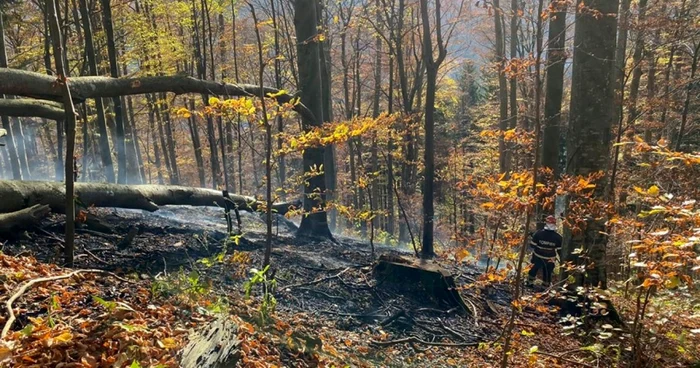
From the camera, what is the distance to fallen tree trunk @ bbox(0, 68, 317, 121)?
5.04 meters


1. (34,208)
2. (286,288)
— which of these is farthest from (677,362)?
(34,208)

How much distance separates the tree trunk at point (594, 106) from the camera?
17.1 ft

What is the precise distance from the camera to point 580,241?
5379mm

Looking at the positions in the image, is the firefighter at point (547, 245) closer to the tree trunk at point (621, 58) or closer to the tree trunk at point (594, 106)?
the tree trunk at point (594, 106)

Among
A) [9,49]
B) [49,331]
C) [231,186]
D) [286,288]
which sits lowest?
[231,186]

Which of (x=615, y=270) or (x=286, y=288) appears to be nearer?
(x=286, y=288)

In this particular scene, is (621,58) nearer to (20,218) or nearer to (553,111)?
(553,111)

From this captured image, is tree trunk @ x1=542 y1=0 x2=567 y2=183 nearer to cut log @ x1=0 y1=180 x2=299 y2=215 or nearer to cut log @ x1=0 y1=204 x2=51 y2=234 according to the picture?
cut log @ x1=0 y1=180 x2=299 y2=215

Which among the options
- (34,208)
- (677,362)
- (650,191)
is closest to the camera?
(650,191)

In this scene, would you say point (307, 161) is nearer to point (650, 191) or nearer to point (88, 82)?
point (88, 82)

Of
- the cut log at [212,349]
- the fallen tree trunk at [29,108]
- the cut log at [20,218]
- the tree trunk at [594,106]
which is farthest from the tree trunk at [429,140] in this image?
the cut log at [212,349]

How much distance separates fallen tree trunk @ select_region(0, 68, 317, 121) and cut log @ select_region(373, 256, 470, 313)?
270 cm

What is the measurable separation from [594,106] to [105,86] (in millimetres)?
7038

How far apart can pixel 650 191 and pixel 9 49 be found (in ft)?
83.7
